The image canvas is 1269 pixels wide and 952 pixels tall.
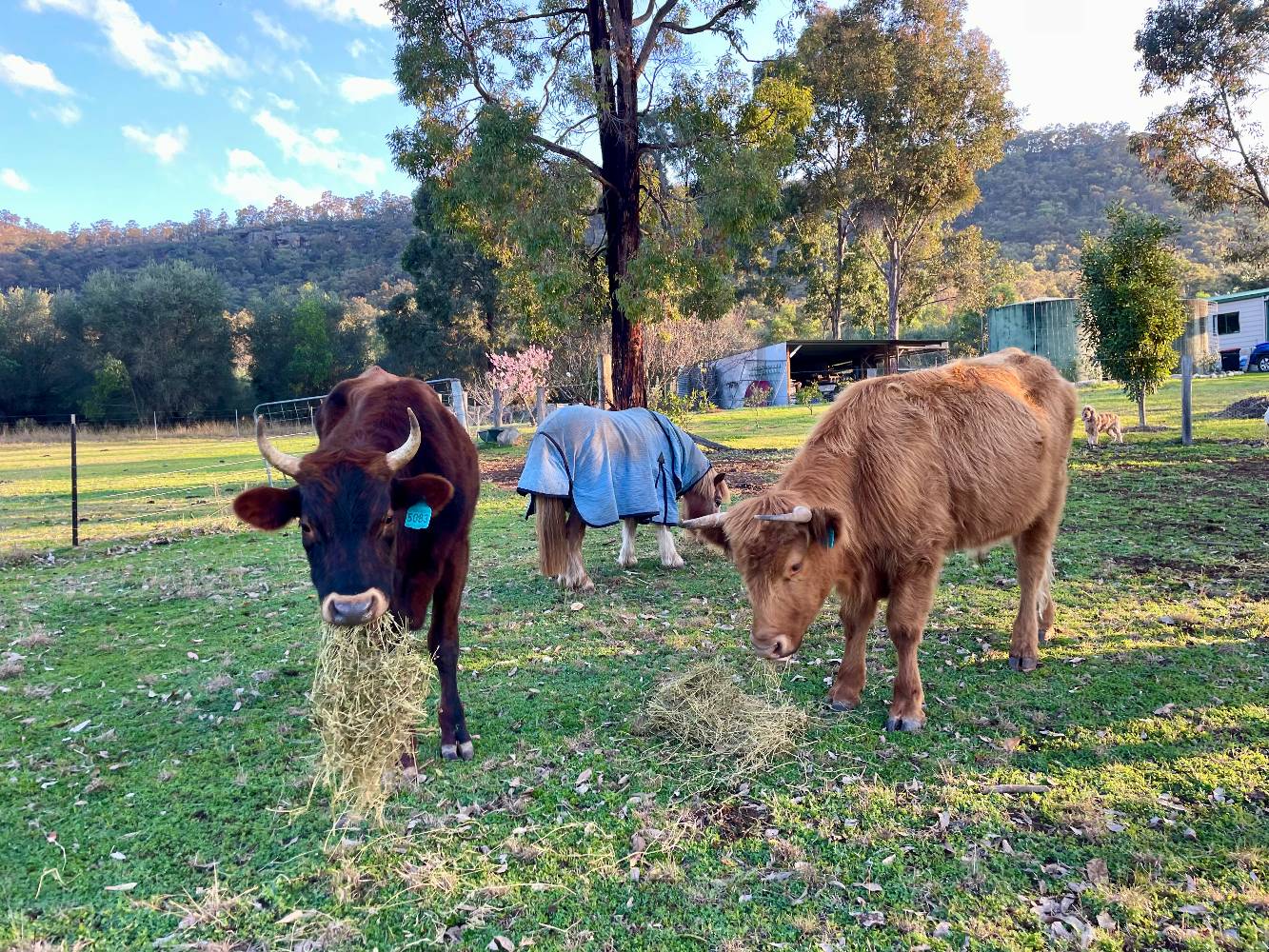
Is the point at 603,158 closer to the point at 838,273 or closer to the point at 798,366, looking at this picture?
the point at 838,273

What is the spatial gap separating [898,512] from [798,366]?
46263 mm

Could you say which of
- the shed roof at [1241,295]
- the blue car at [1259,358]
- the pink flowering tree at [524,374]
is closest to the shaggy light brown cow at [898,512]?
the pink flowering tree at [524,374]

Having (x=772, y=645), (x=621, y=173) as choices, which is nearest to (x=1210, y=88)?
(x=621, y=173)

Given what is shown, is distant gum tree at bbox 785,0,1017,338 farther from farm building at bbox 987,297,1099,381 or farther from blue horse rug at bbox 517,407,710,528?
blue horse rug at bbox 517,407,710,528

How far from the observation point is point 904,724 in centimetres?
421

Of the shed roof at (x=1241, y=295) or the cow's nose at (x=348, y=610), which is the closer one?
the cow's nose at (x=348, y=610)

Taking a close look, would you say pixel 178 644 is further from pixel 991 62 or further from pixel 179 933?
pixel 991 62

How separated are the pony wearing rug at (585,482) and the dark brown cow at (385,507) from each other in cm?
245

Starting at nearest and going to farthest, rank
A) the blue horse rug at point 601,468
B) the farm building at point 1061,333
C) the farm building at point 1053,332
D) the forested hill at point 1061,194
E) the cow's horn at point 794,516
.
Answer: the cow's horn at point 794,516 → the blue horse rug at point 601,468 → the farm building at point 1061,333 → the farm building at point 1053,332 → the forested hill at point 1061,194

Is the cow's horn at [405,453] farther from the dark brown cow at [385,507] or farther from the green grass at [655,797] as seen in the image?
the green grass at [655,797]

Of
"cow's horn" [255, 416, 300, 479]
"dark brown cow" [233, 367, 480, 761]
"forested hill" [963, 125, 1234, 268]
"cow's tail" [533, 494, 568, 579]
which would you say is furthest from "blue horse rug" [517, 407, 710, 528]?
"forested hill" [963, 125, 1234, 268]

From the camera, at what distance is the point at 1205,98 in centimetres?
2028

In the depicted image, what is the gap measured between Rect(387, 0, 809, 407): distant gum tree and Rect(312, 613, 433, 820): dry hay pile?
1071cm

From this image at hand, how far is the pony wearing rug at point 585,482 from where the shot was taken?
7234 mm
